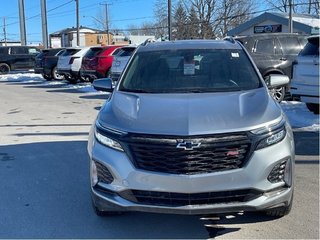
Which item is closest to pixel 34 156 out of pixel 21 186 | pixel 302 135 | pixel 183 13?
pixel 21 186

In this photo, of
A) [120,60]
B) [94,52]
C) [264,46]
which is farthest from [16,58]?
[264,46]

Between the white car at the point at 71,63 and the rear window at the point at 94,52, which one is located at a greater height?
the rear window at the point at 94,52

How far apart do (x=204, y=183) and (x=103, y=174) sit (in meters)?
0.87

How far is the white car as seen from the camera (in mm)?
20094

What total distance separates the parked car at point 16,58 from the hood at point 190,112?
93.8 ft

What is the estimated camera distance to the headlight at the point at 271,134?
11.6ft

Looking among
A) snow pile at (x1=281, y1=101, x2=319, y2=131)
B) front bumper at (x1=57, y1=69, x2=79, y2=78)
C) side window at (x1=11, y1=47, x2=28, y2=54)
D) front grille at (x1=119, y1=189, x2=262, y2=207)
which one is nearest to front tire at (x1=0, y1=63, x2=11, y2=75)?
side window at (x1=11, y1=47, x2=28, y2=54)

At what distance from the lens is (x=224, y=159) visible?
11.3 ft

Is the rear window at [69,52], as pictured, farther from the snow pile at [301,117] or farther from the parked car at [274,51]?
the snow pile at [301,117]

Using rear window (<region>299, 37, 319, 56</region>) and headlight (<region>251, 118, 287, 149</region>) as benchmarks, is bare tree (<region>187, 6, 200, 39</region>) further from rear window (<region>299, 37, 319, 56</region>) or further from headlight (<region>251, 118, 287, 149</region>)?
headlight (<region>251, 118, 287, 149</region>)

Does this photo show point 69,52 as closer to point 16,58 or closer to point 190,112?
point 16,58

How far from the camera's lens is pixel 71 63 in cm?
2009

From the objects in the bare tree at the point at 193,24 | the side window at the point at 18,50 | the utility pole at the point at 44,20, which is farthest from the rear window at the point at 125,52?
the bare tree at the point at 193,24

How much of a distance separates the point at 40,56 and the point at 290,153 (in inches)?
875
